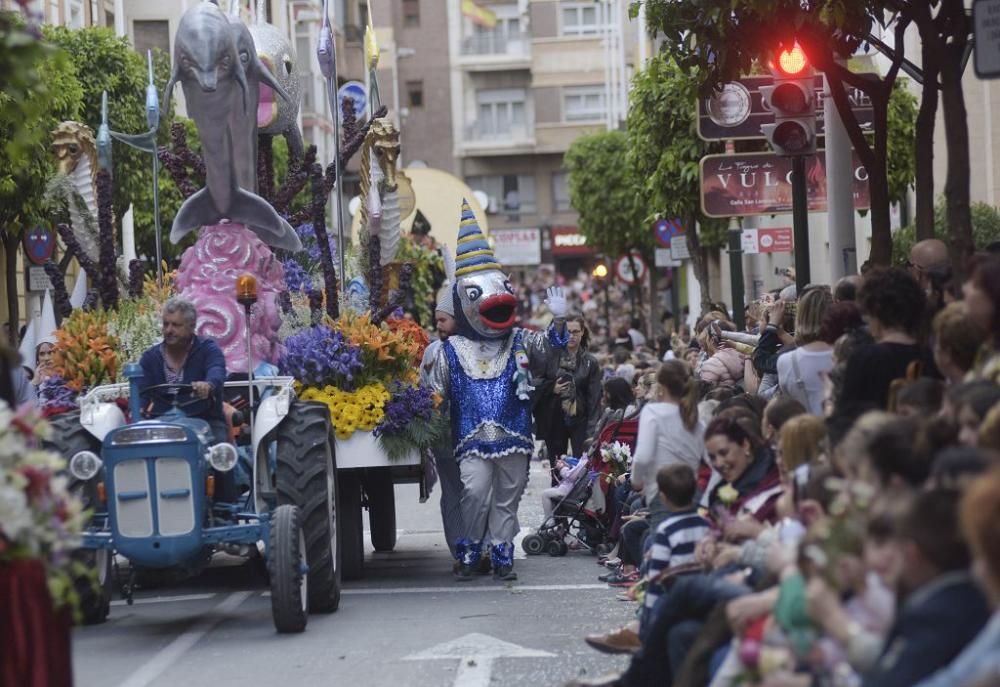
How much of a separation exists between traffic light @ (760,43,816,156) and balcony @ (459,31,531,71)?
61.4m

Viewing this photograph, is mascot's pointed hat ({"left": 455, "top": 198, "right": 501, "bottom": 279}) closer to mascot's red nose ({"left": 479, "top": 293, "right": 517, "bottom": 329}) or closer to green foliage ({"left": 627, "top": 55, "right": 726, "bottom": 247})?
mascot's red nose ({"left": 479, "top": 293, "right": 517, "bottom": 329})

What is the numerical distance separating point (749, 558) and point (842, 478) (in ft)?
2.62

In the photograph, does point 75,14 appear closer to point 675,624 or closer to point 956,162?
Answer: point 956,162

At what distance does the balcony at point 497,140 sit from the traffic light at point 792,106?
61093mm

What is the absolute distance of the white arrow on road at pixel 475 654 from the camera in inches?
415

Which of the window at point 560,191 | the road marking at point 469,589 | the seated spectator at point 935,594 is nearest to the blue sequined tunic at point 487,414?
the road marking at point 469,589

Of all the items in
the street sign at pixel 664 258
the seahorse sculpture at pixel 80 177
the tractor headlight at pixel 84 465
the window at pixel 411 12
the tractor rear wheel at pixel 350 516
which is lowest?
the tractor rear wheel at pixel 350 516

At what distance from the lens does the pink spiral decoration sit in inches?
553

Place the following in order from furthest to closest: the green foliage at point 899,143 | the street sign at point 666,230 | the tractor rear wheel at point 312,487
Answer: the street sign at point 666,230 → the green foliage at point 899,143 → the tractor rear wheel at point 312,487

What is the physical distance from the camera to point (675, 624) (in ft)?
28.3

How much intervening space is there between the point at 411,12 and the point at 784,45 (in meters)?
64.1

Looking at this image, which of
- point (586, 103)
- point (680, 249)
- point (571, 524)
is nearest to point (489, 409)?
point (571, 524)

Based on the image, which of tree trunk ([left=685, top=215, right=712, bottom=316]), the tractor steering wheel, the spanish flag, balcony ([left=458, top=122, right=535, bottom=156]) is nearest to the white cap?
the tractor steering wheel

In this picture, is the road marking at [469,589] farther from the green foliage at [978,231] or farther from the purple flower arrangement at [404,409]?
the green foliage at [978,231]
